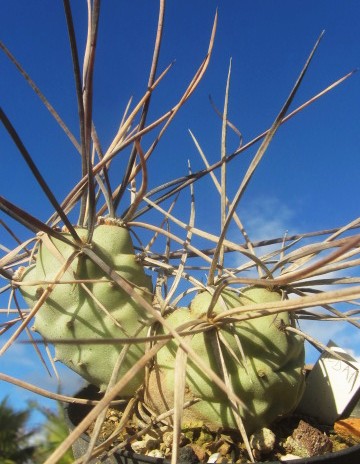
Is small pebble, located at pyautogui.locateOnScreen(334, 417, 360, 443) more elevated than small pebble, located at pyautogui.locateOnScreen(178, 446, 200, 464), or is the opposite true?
small pebble, located at pyautogui.locateOnScreen(334, 417, 360, 443)

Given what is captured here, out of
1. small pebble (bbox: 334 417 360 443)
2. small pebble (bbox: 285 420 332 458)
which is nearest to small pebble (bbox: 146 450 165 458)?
small pebble (bbox: 285 420 332 458)

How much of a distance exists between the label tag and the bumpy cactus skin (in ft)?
0.43

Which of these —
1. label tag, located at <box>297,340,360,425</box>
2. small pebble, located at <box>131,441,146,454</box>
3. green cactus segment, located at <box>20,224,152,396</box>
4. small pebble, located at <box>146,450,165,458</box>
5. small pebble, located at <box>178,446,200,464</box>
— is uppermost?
green cactus segment, located at <box>20,224,152,396</box>

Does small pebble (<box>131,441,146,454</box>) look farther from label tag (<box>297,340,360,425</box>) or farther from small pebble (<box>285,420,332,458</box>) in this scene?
label tag (<box>297,340,360,425</box>)

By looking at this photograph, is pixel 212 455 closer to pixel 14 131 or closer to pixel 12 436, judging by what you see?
pixel 14 131

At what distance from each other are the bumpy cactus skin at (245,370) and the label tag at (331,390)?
132 mm

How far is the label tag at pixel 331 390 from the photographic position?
74cm

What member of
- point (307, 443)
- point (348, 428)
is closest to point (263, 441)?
point (307, 443)

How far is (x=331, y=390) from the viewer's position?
76 centimetres

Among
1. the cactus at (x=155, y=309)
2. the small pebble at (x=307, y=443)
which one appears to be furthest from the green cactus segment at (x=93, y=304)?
the small pebble at (x=307, y=443)

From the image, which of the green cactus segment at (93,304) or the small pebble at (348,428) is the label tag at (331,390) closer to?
the small pebble at (348,428)

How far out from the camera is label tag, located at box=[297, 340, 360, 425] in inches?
29.3

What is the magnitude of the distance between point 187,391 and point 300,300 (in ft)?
0.80

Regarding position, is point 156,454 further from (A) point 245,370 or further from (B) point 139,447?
(A) point 245,370
